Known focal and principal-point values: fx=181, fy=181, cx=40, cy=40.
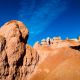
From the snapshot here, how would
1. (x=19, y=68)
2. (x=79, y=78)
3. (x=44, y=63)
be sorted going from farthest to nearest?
(x=44, y=63)
(x=19, y=68)
(x=79, y=78)

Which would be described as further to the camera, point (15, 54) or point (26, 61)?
point (26, 61)

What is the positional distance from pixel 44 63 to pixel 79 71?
1128cm

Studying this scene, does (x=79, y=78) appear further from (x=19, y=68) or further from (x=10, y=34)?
(x=10, y=34)

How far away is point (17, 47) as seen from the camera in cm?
4931

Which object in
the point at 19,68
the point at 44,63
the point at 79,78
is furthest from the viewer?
the point at 44,63

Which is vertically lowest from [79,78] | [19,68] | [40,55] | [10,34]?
[79,78]

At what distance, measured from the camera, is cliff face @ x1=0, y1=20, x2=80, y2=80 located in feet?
151

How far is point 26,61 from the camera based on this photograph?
167 ft

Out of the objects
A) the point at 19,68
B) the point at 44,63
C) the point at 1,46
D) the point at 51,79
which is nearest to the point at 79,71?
the point at 51,79

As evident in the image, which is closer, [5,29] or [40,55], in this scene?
[5,29]

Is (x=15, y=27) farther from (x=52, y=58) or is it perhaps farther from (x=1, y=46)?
(x=52, y=58)

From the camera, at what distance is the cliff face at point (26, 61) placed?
46094mm

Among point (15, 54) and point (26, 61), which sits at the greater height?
point (15, 54)

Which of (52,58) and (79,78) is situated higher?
(52,58)
